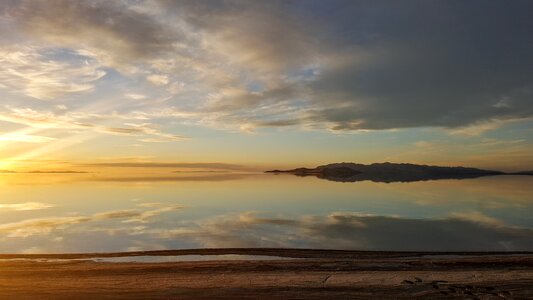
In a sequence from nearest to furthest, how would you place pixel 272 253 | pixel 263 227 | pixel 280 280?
pixel 280 280 < pixel 272 253 < pixel 263 227

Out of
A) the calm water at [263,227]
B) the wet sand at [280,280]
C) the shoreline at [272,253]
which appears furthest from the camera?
the calm water at [263,227]

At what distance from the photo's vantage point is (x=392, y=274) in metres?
19.0

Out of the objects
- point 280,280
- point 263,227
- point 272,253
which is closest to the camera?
point 280,280

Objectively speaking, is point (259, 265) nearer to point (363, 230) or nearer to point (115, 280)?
point (115, 280)

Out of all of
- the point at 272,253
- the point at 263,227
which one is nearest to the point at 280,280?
the point at 272,253

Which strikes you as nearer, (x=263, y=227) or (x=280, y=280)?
(x=280, y=280)

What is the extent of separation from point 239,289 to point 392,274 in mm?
7014

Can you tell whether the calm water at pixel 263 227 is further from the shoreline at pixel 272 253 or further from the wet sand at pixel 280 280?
the wet sand at pixel 280 280

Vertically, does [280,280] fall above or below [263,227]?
above

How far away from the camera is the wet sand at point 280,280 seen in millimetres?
15656

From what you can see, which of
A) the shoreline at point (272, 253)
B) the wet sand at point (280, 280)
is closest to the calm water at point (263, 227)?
the shoreline at point (272, 253)

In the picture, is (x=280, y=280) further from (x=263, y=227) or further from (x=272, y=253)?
(x=263, y=227)

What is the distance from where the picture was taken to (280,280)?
17844 mm

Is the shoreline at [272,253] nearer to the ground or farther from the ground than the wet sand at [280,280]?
nearer to the ground
